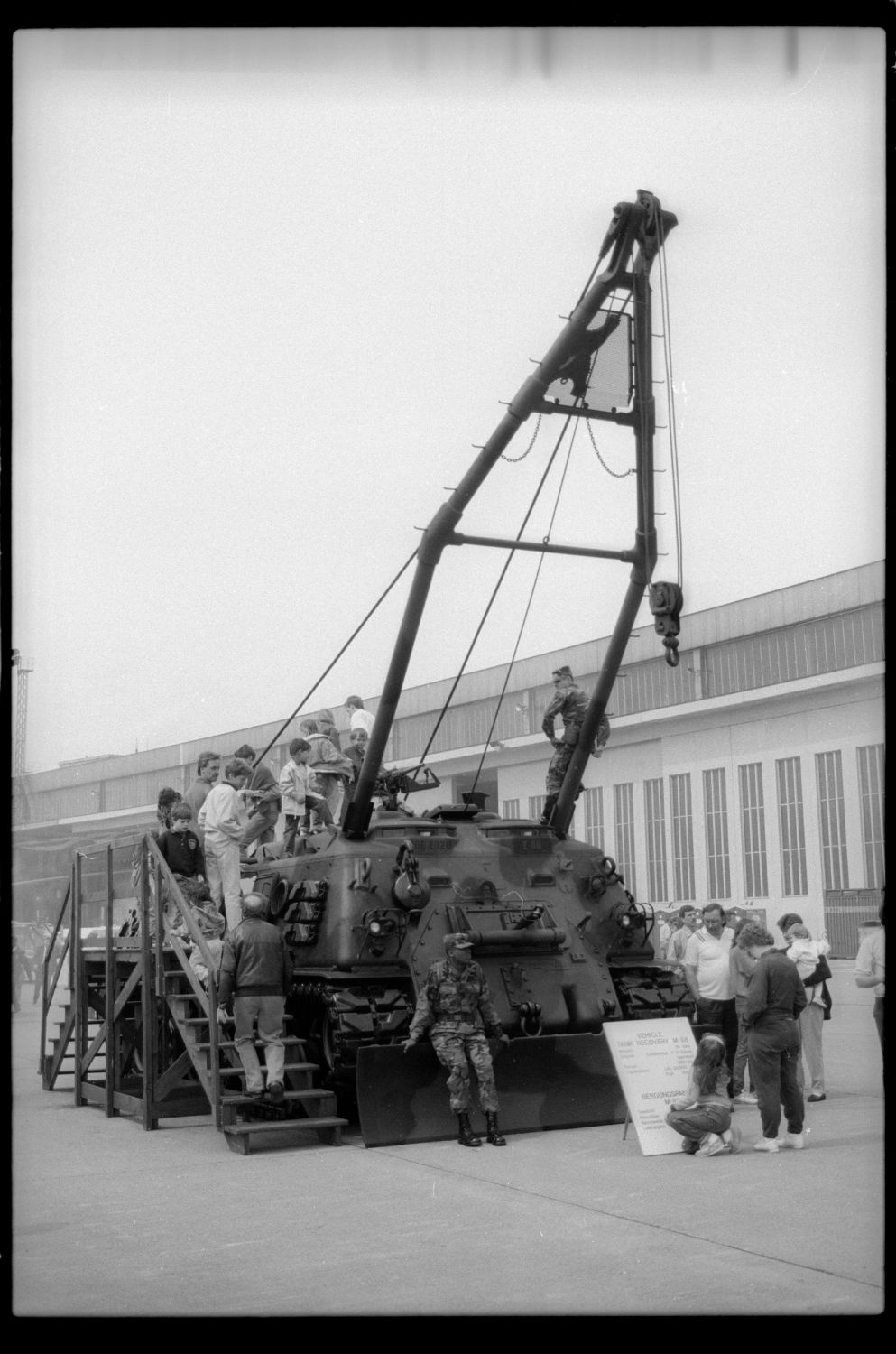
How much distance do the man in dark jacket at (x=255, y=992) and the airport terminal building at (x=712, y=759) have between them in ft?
15.9

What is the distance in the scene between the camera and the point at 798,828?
2230 cm

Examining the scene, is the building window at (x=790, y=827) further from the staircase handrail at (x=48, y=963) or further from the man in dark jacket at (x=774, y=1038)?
the man in dark jacket at (x=774, y=1038)

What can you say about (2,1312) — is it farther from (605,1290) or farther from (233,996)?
(233,996)

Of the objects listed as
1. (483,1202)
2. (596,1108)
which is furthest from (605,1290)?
(596,1108)

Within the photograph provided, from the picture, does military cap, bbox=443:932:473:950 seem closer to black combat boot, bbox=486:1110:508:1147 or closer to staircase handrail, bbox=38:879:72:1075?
black combat boot, bbox=486:1110:508:1147

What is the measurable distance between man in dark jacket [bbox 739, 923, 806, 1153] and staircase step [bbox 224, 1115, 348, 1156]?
3252mm

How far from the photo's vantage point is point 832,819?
70.2 ft

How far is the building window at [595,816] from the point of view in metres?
26.1

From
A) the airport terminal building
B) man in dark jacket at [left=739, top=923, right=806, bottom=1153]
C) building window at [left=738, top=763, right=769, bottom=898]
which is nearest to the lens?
man in dark jacket at [left=739, top=923, right=806, bottom=1153]

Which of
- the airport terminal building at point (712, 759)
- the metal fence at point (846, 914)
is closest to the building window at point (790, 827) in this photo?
the airport terminal building at point (712, 759)

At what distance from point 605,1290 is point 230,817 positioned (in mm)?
7435

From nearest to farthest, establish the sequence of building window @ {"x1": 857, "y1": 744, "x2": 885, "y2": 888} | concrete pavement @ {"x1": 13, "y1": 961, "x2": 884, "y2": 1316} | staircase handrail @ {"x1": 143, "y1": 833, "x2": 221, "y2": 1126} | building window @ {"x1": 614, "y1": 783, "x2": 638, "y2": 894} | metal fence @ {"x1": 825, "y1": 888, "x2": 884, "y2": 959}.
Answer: concrete pavement @ {"x1": 13, "y1": 961, "x2": 884, "y2": 1316}, staircase handrail @ {"x1": 143, "y1": 833, "x2": 221, "y2": 1126}, building window @ {"x1": 857, "y1": 744, "x2": 885, "y2": 888}, metal fence @ {"x1": 825, "y1": 888, "x2": 884, "y2": 959}, building window @ {"x1": 614, "y1": 783, "x2": 638, "y2": 894}

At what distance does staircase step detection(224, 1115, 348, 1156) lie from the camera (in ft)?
36.2

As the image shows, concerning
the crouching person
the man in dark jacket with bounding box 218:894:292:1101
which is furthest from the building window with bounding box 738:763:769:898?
the man in dark jacket with bounding box 218:894:292:1101
